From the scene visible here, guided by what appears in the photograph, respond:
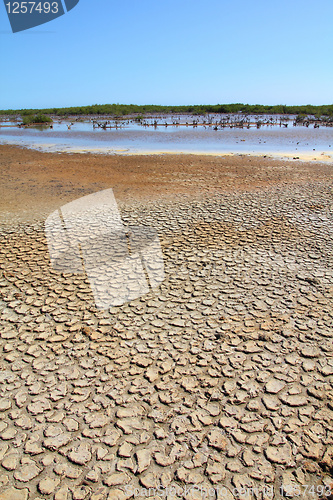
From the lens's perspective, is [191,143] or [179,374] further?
[191,143]

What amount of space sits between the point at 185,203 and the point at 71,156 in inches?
419

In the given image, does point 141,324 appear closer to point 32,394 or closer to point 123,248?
point 32,394

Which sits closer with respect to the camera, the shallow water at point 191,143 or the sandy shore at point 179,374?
the sandy shore at point 179,374

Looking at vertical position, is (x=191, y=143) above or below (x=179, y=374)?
above

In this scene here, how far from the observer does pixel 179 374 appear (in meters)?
2.88

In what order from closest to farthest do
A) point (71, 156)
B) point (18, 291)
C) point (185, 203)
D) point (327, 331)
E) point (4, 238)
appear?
point (327, 331) < point (18, 291) < point (4, 238) < point (185, 203) < point (71, 156)

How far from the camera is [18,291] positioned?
13.9 feet

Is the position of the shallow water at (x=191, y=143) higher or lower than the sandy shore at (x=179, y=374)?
higher

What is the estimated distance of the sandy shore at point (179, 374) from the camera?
2092 millimetres

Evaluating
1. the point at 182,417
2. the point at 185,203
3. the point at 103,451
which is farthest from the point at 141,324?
the point at 185,203

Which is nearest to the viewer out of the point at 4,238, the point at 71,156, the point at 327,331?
the point at 327,331

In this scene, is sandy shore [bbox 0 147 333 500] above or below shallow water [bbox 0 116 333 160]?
below

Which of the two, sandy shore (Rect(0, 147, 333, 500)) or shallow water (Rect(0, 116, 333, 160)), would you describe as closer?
A: sandy shore (Rect(0, 147, 333, 500))

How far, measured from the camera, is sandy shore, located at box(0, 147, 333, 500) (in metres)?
2.09
